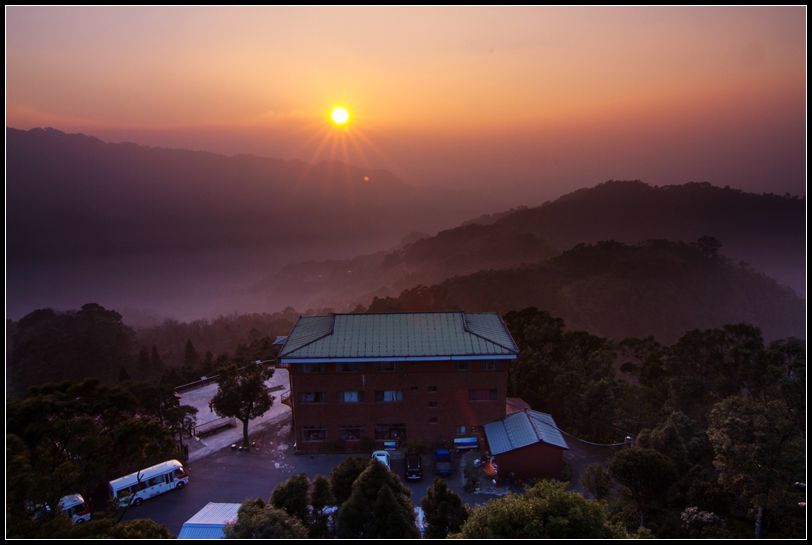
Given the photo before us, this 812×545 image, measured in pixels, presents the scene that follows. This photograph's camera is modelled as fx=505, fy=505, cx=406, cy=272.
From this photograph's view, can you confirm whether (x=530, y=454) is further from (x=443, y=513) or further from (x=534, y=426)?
(x=443, y=513)

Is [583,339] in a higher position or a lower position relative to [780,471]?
Result: higher

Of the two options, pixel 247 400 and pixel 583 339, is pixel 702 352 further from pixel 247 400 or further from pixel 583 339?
pixel 247 400

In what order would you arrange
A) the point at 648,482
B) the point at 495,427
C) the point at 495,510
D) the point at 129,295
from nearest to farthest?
the point at 495,510, the point at 648,482, the point at 495,427, the point at 129,295

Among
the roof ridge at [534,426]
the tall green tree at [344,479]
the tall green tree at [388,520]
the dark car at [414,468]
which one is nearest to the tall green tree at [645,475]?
the roof ridge at [534,426]

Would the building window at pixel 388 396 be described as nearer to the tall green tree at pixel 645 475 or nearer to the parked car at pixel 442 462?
the parked car at pixel 442 462

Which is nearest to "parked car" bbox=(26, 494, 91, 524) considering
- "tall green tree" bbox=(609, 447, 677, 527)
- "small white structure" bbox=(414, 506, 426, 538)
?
"small white structure" bbox=(414, 506, 426, 538)

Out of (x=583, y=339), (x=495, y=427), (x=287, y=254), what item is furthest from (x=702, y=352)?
(x=287, y=254)

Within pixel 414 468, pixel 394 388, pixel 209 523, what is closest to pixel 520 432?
pixel 414 468
